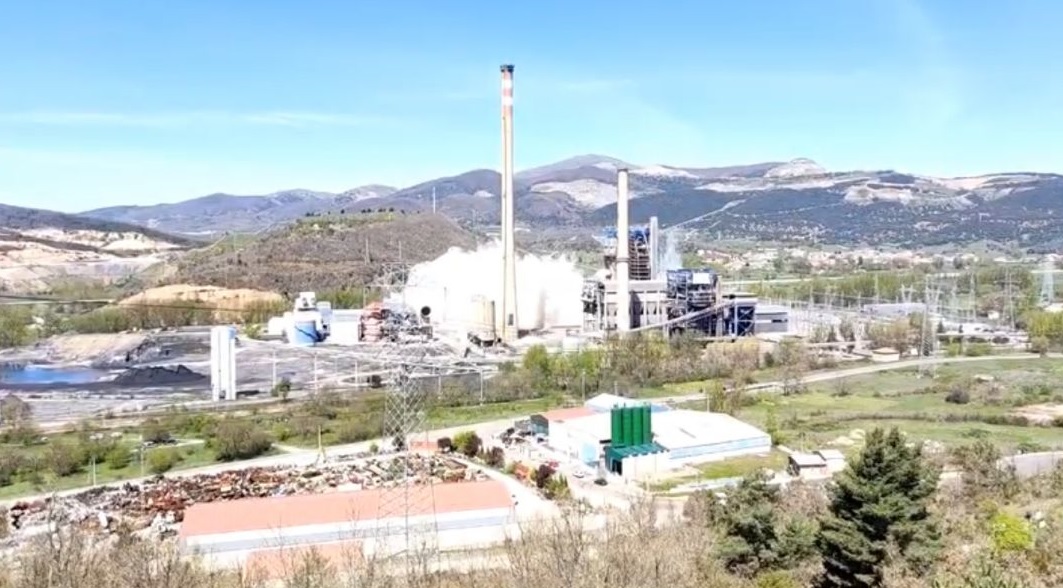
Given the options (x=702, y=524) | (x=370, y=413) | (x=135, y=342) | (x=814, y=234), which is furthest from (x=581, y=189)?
(x=702, y=524)

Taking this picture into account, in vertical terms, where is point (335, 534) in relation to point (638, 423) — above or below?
below

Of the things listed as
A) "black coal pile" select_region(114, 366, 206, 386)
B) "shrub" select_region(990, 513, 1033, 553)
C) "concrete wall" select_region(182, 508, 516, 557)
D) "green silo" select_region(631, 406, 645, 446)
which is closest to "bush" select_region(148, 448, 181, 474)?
"concrete wall" select_region(182, 508, 516, 557)

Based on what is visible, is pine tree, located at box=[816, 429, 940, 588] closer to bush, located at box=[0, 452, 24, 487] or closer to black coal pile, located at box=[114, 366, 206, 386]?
bush, located at box=[0, 452, 24, 487]

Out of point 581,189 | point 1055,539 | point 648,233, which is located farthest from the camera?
point 581,189

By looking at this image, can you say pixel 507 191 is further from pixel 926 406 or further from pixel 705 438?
pixel 705 438

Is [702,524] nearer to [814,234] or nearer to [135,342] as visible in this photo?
[135,342]

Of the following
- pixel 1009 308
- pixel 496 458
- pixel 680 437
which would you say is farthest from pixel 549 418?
pixel 1009 308
